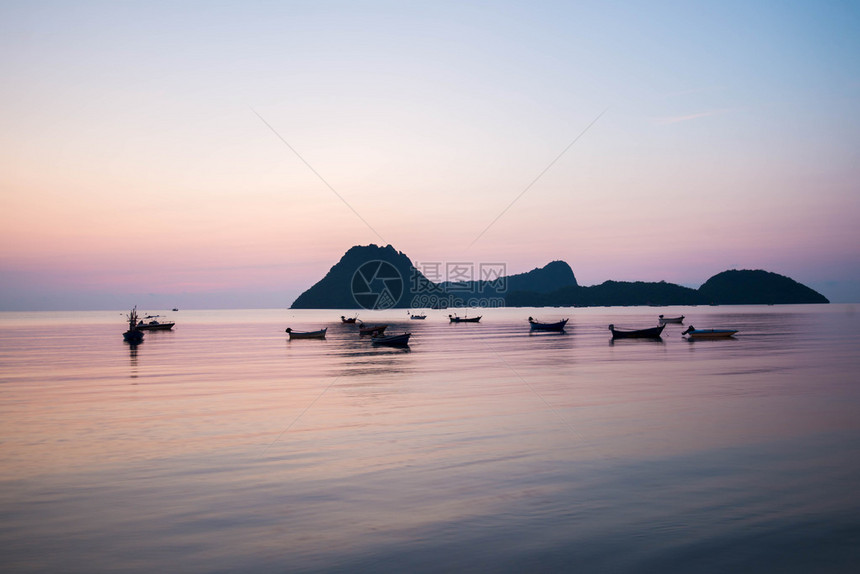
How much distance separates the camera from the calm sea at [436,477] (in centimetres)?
1016

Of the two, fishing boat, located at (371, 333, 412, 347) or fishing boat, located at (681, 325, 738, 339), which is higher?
fishing boat, located at (681, 325, 738, 339)

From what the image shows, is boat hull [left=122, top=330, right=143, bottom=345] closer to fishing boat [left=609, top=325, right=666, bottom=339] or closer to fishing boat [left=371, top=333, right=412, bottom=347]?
fishing boat [left=371, top=333, right=412, bottom=347]

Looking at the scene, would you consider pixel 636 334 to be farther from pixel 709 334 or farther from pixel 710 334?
pixel 710 334

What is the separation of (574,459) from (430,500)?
16.7 feet

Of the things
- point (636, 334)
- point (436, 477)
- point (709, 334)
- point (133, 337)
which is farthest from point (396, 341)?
point (436, 477)

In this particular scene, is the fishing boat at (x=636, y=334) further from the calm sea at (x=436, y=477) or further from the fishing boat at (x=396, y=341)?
the calm sea at (x=436, y=477)

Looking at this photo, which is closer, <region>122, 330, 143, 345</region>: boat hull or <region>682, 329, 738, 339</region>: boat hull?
<region>682, 329, 738, 339</region>: boat hull

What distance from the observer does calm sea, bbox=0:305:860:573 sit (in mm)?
10156

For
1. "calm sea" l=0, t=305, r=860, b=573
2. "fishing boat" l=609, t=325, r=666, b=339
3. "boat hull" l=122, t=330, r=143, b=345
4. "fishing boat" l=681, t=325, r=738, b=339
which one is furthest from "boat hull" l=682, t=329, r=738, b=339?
"boat hull" l=122, t=330, r=143, b=345

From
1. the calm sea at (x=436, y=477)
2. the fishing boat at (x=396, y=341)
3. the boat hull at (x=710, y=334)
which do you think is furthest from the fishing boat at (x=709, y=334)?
the calm sea at (x=436, y=477)

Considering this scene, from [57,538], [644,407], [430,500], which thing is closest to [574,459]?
[430,500]

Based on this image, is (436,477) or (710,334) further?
(710,334)

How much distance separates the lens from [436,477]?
14.9 meters

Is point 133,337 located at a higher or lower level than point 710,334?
lower
